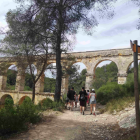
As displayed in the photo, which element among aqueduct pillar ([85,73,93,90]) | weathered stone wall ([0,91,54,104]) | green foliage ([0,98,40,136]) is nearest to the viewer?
green foliage ([0,98,40,136])

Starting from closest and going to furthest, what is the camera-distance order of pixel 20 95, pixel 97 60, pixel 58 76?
pixel 58 76 → pixel 97 60 → pixel 20 95

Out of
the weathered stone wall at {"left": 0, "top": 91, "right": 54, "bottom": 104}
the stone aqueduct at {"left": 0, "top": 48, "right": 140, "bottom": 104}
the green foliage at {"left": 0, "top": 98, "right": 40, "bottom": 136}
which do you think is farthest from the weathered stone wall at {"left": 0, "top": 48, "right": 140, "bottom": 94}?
the green foliage at {"left": 0, "top": 98, "right": 40, "bottom": 136}

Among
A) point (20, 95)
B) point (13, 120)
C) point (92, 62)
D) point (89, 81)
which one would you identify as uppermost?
point (92, 62)

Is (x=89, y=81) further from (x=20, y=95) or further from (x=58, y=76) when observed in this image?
(x=20, y=95)

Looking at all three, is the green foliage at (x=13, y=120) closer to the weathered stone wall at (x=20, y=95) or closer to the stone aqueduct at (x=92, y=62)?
the stone aqueduct at (x=92, y=62)

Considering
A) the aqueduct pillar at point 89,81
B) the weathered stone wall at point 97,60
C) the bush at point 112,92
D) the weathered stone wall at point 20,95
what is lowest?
the weathered stone wall at point 20,95

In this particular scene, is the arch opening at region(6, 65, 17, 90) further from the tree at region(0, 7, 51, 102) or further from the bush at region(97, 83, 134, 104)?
the bush at region(97, 83, 134, 104)

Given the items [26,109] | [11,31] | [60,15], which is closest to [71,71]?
[60,15]

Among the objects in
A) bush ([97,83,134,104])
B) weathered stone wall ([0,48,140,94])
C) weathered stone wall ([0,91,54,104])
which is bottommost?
weathered stone wall ([0,91,54,104])

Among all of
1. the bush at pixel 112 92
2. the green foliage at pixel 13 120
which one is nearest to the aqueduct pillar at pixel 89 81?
the bush at pixel 112 92

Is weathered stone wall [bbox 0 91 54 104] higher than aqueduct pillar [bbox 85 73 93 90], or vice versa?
aqueduct pillar [bbox 85 73 93 90]

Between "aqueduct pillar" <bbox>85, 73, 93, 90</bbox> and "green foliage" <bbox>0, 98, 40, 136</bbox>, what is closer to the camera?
"green foliage" <bbox>0, 98, 40, 136</bbox>

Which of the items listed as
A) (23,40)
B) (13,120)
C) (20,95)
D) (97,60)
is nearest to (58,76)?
(23,40)

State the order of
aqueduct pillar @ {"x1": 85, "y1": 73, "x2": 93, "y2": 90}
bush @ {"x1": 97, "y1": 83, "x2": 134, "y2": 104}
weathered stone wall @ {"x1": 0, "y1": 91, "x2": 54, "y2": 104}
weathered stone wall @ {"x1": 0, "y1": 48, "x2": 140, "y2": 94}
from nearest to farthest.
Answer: bush @ {"x1": 97, "y1": 83, "x2": 134, "y2": 104}, weathered stone wall @ {"x1": 0, "y1": 48, "x2": 140, "y2": 94}, aqueduct pillar @ {"x1": 85, "y1": 73, "x2": 93, "y2": 90}, weathered stone wall @ {"x1": 0, "y1": 91, "x2": 54, "y2": 104}
